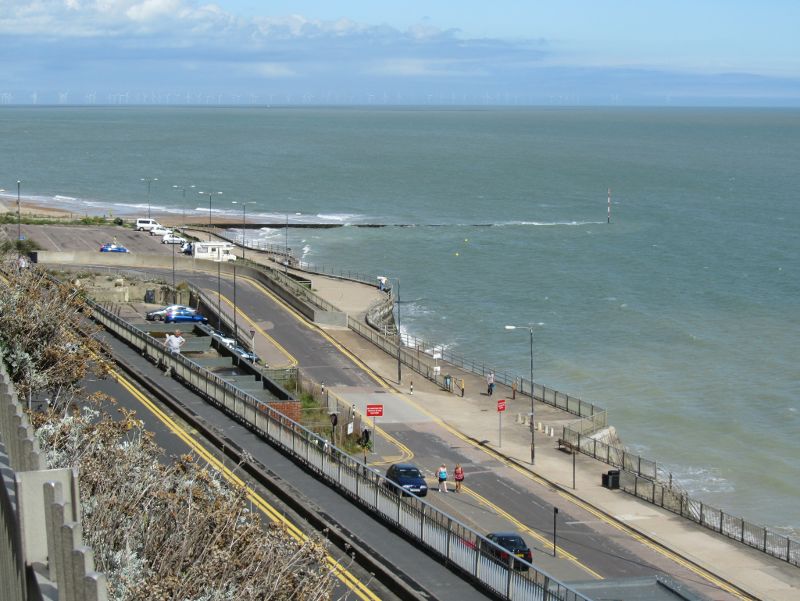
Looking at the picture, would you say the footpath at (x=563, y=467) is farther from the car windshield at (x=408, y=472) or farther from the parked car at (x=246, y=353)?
the parked car at (x=246, y=353)

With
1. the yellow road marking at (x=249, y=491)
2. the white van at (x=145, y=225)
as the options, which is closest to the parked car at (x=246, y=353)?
the yellow road marking at (x=249, y=491)

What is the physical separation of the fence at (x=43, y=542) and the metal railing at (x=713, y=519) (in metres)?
34.7

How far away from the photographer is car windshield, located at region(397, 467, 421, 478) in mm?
42156

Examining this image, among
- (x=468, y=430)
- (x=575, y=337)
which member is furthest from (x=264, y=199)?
(x=468, y=430)

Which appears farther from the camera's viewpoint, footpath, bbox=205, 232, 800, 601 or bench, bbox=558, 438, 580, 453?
bench, bbox=558, 438, 580, 453

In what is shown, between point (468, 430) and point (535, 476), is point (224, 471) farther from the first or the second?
point (468, 430)

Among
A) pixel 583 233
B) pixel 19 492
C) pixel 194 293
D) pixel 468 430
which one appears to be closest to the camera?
pixel 19 492

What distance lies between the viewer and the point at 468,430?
52375mm

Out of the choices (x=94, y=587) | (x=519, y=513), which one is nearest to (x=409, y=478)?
(x=519, y=513)

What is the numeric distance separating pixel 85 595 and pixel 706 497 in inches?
1805

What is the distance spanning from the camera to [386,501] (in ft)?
83.5

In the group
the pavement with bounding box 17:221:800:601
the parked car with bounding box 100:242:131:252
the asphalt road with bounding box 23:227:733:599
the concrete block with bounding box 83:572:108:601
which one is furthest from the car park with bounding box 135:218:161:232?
the concrete block with bounding box 83:572:108:601

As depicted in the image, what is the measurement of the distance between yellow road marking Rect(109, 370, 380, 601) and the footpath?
13.1 metres

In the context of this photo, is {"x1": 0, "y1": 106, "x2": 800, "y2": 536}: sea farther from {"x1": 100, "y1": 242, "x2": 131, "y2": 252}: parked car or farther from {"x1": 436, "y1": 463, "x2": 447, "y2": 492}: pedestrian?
{"x1": 100, "y1": 242, "x2": 131, "y2": 252}: parked car
